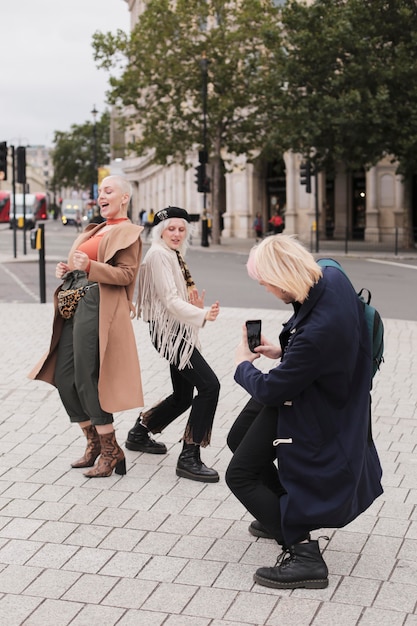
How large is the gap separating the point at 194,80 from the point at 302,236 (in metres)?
9.44

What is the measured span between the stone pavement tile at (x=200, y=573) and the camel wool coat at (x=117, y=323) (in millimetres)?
1393

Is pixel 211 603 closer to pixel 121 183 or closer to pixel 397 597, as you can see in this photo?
pixel 397 597

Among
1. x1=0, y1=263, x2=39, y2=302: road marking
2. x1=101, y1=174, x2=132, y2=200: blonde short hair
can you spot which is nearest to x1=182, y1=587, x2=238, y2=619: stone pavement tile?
x1=101, y1=174, x2=132, y2=200: blonde short hair

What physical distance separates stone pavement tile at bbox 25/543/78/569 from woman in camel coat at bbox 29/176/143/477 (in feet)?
3.69

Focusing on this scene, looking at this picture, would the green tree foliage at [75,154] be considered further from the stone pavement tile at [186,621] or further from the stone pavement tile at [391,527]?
the stone pavement tile at [186,621]

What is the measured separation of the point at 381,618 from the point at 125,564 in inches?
48.9

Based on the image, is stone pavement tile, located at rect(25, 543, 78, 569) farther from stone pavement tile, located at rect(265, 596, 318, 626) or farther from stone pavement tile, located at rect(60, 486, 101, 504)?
stone pavement tile, located at rect(265, 596, 318, 626)

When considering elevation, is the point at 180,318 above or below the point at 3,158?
below

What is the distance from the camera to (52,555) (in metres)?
4.80

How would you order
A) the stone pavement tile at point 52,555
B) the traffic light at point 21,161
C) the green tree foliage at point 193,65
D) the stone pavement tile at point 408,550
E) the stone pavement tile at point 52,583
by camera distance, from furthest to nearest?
the green tree foliage at point 193,65
the traffic light at point 21,161
the stone pavement tile at point 408,550
the stone pavement tile at point 52,555
the stone pavement tile at point 52,583

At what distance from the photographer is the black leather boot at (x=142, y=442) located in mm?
6730

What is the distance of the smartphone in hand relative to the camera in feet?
14.3

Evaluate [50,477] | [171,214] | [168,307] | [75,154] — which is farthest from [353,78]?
[75,154]

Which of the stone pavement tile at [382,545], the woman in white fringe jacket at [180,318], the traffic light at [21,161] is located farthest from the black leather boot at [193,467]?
the traffic light at [21,161]
